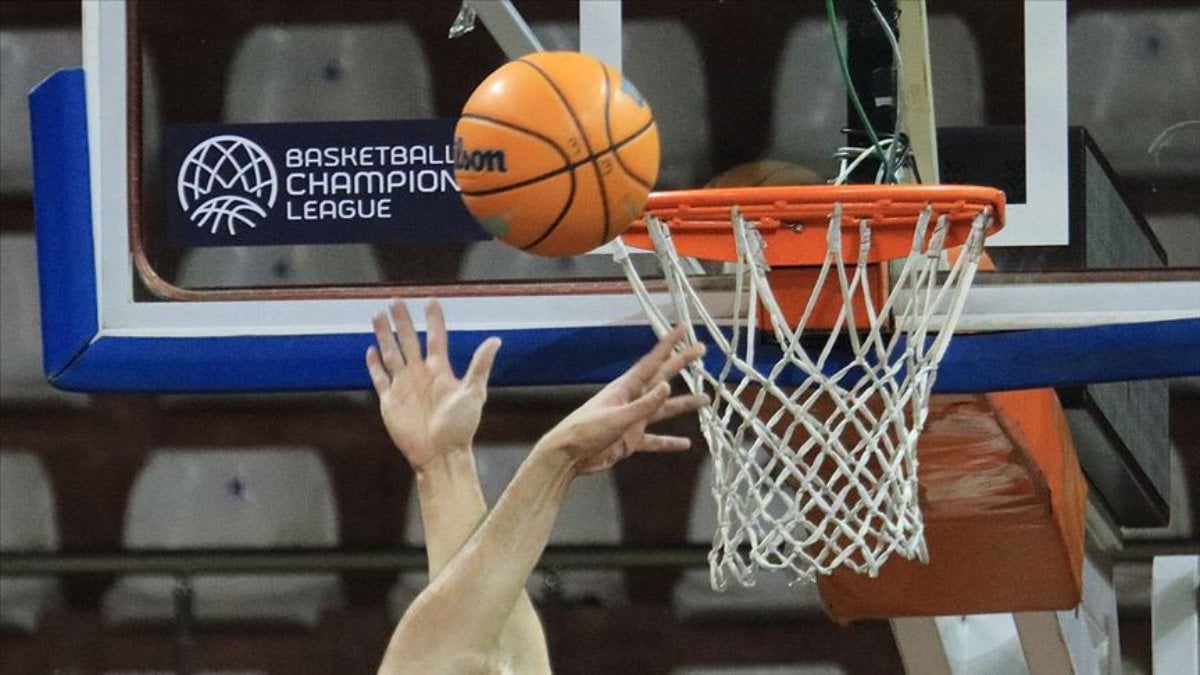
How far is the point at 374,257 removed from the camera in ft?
10.1

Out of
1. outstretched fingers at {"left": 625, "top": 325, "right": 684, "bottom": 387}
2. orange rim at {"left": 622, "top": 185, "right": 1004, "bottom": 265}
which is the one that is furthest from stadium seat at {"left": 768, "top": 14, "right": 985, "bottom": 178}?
outstretched fingers at {"left": 625, "top": 325, "right": 684, "bottom": 387}

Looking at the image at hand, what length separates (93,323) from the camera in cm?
281

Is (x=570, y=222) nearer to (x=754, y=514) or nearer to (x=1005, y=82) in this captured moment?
(x=754, y=514)

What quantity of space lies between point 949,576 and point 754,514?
61 cm

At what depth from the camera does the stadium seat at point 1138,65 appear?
384cm

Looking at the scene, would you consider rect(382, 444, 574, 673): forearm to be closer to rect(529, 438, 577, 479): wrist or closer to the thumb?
rect(529, 438, 577, 479): wrist

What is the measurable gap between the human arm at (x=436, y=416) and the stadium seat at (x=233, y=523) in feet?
8.12

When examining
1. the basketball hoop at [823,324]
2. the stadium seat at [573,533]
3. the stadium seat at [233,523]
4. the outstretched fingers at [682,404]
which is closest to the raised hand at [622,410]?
the outstretched fingers at [682,404]

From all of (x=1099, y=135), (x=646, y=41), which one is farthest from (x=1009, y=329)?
(x=646, y=41)

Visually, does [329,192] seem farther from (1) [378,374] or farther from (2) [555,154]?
(1) [378,374]

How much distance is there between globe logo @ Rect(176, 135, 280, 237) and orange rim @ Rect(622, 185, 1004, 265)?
867 mm

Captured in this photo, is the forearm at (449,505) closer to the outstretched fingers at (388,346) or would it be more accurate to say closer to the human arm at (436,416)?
the human arm at (436,416)

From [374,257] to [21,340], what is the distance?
5.71 feet

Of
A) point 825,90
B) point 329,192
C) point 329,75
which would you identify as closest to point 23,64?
point 329,75
